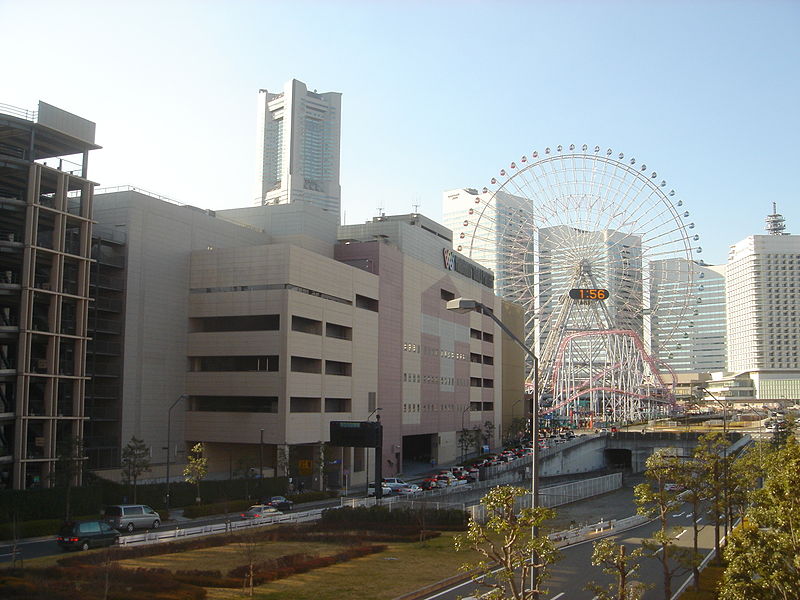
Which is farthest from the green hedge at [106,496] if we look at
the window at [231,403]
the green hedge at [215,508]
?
the window at [231,403]

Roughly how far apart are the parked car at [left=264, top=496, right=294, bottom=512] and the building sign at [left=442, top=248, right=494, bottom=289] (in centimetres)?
5544

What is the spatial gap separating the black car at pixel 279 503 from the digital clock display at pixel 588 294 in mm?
66771

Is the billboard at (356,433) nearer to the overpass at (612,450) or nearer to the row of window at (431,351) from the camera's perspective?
the overpass at (612,450)

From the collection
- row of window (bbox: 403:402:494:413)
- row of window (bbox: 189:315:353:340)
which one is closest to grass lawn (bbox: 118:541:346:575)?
row of window (bbox: 189:315:353:340)

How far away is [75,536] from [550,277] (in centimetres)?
9244

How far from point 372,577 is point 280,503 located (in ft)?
88.3

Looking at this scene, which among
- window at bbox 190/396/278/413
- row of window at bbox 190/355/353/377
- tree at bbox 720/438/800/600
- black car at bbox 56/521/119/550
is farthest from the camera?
window at bbox 190/396/278/413

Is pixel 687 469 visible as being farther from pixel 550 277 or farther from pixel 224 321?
pixel 550 277

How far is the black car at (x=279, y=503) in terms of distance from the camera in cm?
5847

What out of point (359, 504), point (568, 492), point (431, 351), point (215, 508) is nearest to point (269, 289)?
point (215, 508)

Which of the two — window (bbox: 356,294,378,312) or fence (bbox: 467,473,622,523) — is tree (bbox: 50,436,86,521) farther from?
window (bbox: 356,294,378,312)

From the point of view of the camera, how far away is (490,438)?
4707 inches

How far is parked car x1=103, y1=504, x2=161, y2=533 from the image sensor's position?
46531 mm

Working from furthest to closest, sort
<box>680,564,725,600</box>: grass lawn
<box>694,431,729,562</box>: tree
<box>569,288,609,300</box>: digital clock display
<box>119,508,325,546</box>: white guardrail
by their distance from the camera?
<box>569,288,609,300</box>: digital clock display → <box>119,508,325,546</box>: white guardrail → <box>694,431,729,562</box>: tree → <box>680,564,725,600</box>: grass lawn
